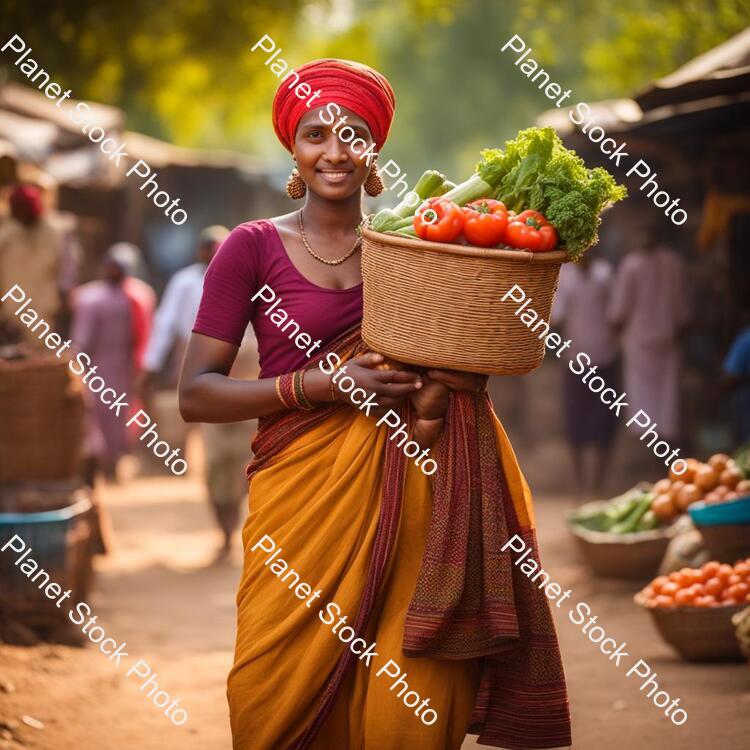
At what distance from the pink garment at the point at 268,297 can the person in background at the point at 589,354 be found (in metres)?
9.55

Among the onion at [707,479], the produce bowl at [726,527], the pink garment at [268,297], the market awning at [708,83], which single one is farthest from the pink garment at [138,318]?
the pink garment at [268,297]

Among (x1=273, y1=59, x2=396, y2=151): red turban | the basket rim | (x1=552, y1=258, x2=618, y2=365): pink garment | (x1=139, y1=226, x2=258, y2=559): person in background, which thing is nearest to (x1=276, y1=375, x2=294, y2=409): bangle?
the basket rim

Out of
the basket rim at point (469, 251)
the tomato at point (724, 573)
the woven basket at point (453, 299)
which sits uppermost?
the tomato at point (724, 573)

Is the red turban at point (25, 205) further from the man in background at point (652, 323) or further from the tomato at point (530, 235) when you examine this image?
the tomato at point (530, 235)

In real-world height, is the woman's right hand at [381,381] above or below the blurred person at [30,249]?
below

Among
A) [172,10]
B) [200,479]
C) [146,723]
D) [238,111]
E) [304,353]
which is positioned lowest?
[146,723]

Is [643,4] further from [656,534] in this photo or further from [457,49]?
[656,534]

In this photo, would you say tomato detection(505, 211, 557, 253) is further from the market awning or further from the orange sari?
the market awning

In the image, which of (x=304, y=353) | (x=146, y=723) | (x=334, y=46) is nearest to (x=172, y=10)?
(x=334, y=46)

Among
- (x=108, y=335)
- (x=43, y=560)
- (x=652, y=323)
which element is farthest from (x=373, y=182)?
(x=652, y=323)

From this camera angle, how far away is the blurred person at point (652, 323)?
1295cm

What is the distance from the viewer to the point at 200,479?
633 inches

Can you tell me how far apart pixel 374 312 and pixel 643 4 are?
25510 millimetres

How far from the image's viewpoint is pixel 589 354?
1366 cm
